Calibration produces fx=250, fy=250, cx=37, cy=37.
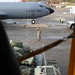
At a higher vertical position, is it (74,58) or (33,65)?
(74,58)

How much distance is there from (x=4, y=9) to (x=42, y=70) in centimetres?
1606

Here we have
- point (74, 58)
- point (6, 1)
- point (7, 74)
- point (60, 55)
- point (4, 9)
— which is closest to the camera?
point (7, 74)

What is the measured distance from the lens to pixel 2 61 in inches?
22.6

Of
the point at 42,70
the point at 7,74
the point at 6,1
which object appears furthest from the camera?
the point at 6,1

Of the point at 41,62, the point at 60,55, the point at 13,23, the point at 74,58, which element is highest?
the point at 74,58

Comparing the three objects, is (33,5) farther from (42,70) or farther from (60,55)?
(42,70)

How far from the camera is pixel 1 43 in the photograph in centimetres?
57

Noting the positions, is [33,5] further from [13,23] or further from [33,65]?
[33,65]

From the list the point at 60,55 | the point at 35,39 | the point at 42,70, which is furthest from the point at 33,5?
the point at 42,70

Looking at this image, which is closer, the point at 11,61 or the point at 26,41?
the point at 11,61

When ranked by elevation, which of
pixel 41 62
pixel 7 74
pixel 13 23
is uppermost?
pixel 7 74

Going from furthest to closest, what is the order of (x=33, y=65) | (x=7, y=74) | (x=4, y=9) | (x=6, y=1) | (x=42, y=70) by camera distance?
(x=6, y=1), (x=4, y=9), (x=33, y=65), (x=42, y=70), (x=7, y=74)

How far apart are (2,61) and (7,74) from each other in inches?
1.3

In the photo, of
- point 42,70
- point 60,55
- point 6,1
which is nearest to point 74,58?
point 42,70
